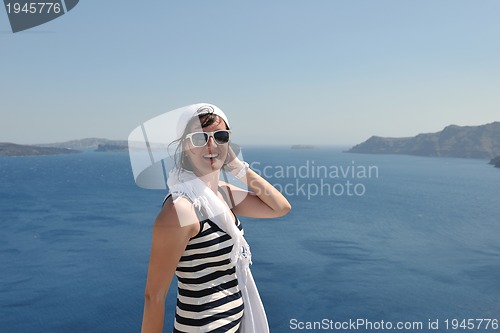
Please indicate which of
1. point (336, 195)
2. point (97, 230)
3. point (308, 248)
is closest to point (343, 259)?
point (308, 248)

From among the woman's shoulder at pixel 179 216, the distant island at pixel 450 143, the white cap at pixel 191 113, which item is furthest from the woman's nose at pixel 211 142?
the distant island at pixel 450 143

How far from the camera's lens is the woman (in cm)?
158

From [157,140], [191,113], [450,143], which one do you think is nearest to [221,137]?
[191,113]

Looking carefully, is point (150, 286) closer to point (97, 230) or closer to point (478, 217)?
point (97, 230)

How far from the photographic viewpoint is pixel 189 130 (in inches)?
72.2

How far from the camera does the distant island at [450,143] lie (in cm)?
15025

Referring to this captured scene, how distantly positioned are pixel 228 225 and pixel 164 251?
381mm

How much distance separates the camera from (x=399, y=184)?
80375 mm

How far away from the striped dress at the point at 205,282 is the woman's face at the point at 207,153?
28 centimetres

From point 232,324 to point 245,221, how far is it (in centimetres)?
4556

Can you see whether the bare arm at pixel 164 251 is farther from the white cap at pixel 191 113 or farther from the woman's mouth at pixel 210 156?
the white cap at pixel 191 113

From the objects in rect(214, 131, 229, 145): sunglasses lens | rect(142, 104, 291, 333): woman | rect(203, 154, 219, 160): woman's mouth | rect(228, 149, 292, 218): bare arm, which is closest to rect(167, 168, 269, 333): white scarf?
rect(142, 104, 291, 333): woman

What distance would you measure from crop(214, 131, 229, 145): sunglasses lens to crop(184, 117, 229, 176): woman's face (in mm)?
20

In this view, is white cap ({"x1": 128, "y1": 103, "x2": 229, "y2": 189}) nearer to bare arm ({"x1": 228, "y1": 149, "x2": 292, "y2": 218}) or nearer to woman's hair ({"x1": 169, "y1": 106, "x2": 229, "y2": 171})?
woman's hair ({"x1": 169, "y1": 106, "x2": 229, "y2": 171})
